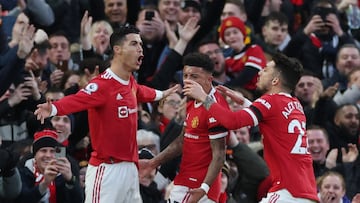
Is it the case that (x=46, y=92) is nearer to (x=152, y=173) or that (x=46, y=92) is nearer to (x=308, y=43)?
(x=152, y=173)

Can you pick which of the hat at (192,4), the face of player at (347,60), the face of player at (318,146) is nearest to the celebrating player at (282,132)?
the face of player at (318,146)

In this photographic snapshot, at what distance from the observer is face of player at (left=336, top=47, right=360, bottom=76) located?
748 inches

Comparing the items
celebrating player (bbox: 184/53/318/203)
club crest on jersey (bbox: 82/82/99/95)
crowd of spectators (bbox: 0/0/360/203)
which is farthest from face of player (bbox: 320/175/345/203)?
club crest on jersey (bbox: 82/82/99/95)

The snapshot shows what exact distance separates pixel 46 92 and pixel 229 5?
436 cm

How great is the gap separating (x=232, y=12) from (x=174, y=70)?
8.40 ft

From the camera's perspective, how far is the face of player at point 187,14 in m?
19.2

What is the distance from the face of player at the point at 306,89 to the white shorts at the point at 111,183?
517 cm

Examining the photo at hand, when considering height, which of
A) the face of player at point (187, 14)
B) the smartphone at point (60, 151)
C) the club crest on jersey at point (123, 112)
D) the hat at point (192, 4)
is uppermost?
the hat at point (192, 4)

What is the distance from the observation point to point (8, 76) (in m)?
16.0

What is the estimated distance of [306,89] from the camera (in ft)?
59.4

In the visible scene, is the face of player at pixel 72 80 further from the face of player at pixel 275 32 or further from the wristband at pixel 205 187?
the wristband at pixel 205 187

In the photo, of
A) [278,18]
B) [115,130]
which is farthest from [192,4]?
[115,130]

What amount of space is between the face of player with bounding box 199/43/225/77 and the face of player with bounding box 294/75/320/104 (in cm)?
110

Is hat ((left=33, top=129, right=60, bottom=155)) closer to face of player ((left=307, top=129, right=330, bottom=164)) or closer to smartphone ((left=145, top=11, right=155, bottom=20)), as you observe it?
face of player ((left=307, top=129, right=330, bottom=164))
